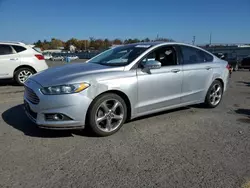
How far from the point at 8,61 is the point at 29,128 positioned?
509cm

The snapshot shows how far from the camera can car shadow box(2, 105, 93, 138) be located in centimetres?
372

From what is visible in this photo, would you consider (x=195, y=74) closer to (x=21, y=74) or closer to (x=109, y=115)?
(x=109, y=115)

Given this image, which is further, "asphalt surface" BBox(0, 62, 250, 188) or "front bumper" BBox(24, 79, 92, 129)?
"front bumper" BBox(24, 79, 92, 129)

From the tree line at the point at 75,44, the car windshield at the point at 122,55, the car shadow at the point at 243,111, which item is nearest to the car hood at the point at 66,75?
the car windshield at the point at 122,55

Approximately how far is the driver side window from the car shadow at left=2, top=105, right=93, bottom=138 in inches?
74.8

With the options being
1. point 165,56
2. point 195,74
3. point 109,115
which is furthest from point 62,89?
point 195,74

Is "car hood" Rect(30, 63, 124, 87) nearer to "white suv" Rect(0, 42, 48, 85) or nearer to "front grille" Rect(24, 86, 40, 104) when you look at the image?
"front grille" Rect(24, 86, 40, 104)

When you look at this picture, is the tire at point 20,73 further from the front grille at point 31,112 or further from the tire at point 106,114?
the tire at point 106,114

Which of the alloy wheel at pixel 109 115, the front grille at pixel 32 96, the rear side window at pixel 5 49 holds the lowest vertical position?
the alloy wheel at pixel 109 115

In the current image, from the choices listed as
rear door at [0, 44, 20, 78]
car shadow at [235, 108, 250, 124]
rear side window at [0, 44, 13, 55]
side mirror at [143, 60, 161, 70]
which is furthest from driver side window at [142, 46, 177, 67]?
rear side window at [0, 44, 13, 55]

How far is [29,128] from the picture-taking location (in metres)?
3.97

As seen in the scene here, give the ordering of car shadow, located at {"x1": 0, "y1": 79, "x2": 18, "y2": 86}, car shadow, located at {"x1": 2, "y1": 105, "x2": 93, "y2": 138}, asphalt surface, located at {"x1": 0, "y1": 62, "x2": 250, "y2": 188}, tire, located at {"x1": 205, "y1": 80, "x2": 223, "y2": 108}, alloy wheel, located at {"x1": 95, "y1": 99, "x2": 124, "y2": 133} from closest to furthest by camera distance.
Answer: asphalt surface, located at {"x1": 0, "y1": 62, "x2": 250, "y2": 188}, alloy wheel, located at {"x1": 95, "y1": 99, "x2": 124, "y2": 133}, car shadow, located at {"x1": 2, "y1": 105, "x2": 93, "y2": 138}, tire, located at {"x1": 205, "y1": 80, "x2": 223, "y2": 108}, car shadow, located at {"x1": 0, "y1": 79, "x2": 18, "y2": 86}

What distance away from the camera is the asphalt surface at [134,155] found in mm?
2498

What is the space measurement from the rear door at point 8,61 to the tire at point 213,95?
21.7ft
